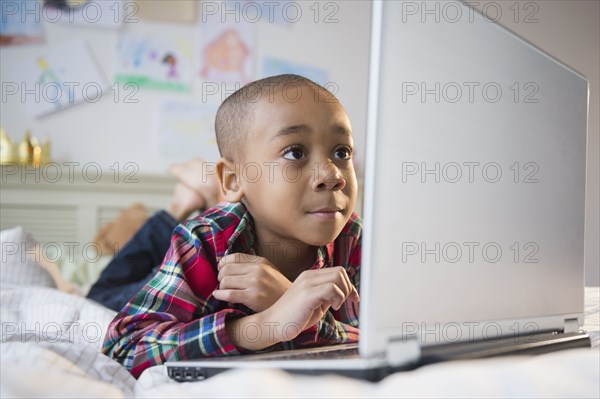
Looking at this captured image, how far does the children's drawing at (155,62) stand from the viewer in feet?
8.84

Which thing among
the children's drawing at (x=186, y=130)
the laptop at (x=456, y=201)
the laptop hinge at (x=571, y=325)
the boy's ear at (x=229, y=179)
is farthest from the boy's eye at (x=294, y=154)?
the children's drawing at (x=186, y=130)

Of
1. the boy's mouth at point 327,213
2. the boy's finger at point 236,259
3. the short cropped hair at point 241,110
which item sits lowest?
the boy's finger at point 236,259

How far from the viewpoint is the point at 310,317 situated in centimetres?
64

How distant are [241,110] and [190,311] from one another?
30cm

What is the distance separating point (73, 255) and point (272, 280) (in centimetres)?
205

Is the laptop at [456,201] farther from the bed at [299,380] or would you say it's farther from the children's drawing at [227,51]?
the children's drawing at [227,51]

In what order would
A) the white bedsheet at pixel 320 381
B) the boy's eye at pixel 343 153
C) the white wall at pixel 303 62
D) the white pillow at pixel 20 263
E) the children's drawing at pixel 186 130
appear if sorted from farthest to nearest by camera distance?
1. the children's drawing at pixel 186 130
2. the white wall at pixel 303 62
3. the white pillow at pixel 20 263
4. the boy's eye at pixel 343 153
5. the white bedsheet at pixel 320 381

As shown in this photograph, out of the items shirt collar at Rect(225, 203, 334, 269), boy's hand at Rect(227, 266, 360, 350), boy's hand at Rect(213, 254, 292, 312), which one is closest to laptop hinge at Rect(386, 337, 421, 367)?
boy's hand at Rect(227, 266, 360, 350)

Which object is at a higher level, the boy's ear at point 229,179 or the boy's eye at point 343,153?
the boy's eye at point 343,153

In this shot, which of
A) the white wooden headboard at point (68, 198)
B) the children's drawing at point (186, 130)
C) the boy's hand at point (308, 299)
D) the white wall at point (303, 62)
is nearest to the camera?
the boy's hand at point (308, 299)

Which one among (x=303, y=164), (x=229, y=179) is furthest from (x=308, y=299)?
(x=229, y=179)

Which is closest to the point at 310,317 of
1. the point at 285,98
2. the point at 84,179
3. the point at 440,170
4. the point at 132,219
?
the point at 440,170

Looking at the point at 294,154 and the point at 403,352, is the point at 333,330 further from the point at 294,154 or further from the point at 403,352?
the point at 403,352

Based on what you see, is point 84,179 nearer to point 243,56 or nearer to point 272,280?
point 243,56
